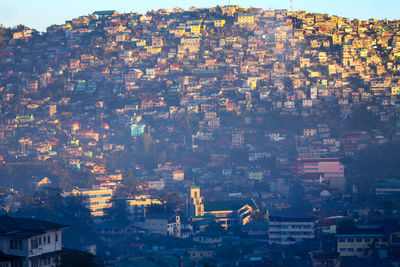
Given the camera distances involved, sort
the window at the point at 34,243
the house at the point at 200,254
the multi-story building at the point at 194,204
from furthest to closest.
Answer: the multi-story building at the point at 194,204, the house at the point at 200,254, the window at the point at 34,243

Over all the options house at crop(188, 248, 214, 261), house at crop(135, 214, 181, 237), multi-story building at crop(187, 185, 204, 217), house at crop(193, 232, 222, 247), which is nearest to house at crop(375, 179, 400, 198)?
multi-story building at crop(187, 185, 204, 217)

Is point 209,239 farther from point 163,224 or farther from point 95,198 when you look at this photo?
point 95,198

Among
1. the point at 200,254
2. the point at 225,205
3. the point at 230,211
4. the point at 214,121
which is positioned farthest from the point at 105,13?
the point at 200,254

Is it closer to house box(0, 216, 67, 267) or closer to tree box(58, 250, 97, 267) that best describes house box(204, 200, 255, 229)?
house box(0, 216, 67, 267)

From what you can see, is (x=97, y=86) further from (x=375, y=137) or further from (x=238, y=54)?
(x=375, y=137)

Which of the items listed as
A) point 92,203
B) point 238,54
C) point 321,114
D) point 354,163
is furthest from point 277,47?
point 92,203

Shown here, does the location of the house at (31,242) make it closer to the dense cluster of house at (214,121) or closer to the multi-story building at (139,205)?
the dense cluster of house at (214,121)

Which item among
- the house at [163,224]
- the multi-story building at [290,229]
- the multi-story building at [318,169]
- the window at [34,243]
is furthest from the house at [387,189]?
the window at [34,243]
